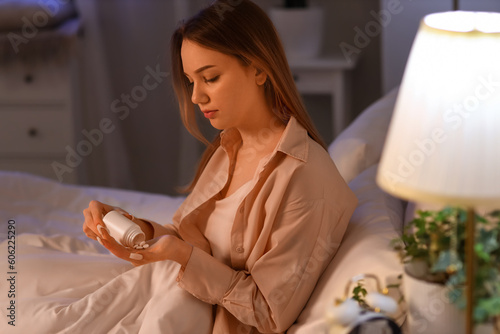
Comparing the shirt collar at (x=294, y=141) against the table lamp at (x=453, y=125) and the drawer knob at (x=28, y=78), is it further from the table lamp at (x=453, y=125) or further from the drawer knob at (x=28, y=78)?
the drawer knob at (x=28, y=78)

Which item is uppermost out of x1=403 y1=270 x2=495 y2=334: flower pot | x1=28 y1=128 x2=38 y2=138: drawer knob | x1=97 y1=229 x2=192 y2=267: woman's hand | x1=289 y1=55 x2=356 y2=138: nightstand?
x1=403 y1=270 x2=495 y2=334: flower pot

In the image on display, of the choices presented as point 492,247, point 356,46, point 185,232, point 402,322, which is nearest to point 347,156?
point 185,232

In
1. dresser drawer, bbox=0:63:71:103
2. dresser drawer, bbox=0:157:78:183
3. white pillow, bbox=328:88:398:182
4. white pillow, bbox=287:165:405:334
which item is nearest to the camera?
white pillow, bbox=287:165:405:334

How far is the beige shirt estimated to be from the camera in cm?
120

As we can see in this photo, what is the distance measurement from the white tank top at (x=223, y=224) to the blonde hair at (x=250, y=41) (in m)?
0.17

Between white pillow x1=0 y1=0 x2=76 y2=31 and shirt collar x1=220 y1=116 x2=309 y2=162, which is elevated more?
shirt collar x1=220 y1=116 x2=309 y2=162

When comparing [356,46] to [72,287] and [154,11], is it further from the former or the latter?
[72,287]

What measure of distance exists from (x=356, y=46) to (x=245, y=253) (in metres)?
1.99

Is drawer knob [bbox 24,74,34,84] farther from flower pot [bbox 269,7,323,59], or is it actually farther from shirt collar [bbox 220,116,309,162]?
shirt collar [bbox 220,116,309,162]

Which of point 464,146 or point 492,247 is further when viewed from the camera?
point 492,247

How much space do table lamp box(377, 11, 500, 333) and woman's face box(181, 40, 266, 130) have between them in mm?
554

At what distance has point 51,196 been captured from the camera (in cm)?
196

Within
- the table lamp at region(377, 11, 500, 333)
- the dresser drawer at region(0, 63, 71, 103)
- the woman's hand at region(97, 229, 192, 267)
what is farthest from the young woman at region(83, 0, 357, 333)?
the dresser drawer at region(0, 63, 71, 103)

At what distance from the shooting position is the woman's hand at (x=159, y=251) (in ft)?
3.92
